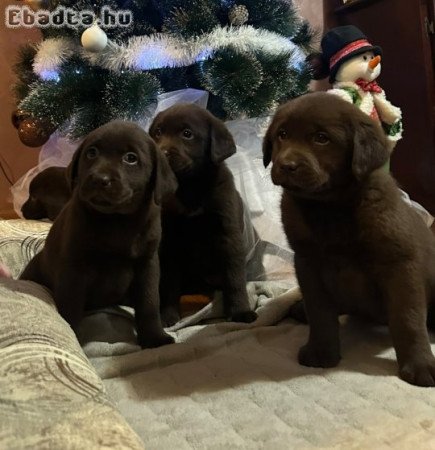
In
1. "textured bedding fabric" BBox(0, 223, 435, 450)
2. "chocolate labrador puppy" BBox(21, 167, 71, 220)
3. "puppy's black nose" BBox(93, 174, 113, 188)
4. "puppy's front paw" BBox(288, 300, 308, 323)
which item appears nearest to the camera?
"textured bedding fabric" BBox(0, 223, 435, 450)

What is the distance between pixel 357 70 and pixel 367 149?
129cm

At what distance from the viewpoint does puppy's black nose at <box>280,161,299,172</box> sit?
1146 millimetres

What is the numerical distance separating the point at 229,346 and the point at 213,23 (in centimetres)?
117

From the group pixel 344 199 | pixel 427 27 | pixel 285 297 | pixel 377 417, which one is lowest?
pixel 285 297

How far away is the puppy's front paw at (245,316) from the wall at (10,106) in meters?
1.81

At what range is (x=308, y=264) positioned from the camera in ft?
4.26

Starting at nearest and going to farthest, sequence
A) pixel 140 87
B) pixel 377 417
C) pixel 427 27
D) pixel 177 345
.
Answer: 1. pixel 377 417
2. pixel 177 345
3. pixel 140 87
4. pixel 427 27

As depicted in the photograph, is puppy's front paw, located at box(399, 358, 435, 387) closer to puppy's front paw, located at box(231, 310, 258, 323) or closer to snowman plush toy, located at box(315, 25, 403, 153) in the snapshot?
puppy's front paw, located at box(231, 310, 258, 323)

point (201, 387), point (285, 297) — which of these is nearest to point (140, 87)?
point (285, 297)

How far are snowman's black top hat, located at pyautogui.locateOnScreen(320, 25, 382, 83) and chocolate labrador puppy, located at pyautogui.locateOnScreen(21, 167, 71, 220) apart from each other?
3.70ft

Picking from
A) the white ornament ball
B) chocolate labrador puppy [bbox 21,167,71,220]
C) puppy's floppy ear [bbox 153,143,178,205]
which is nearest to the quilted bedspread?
puppy's floppy ear [bbox 153,143,178,205]

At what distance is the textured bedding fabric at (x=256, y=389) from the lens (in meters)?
0.99

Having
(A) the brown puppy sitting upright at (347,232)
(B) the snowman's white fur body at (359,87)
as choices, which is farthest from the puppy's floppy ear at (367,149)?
(B) the snowman's white fur body at (359,87)

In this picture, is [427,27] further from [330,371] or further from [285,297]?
[330,371]
